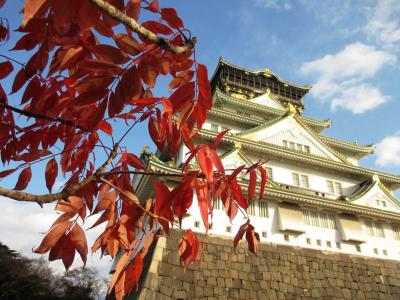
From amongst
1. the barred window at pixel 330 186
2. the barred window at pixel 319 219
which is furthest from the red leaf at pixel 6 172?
the barred window at pixel 330 186

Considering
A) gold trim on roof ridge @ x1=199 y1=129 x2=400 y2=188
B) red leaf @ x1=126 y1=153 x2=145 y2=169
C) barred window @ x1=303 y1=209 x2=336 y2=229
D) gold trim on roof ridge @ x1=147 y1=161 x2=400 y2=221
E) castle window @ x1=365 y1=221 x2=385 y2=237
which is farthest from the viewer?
castle window @ x1=365 y1=221 x2=385 y2=237

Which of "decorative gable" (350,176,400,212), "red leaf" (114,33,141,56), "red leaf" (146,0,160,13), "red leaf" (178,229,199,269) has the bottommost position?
"red leaf" (178,229,199,269)

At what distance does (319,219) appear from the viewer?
13172 mm

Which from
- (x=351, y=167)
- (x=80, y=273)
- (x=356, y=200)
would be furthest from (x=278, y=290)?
(x=80, y=273)

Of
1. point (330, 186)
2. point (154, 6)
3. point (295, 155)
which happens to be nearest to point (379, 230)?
point (330, 186)

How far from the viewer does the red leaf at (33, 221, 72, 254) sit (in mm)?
1374

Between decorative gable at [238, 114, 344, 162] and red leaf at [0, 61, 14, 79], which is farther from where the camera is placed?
decorative gable at [238, 114, 344, 162]

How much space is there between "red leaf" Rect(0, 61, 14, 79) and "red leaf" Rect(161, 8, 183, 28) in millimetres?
997

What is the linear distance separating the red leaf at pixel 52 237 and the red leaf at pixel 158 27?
1.00 metres

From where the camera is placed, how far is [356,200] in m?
14.2

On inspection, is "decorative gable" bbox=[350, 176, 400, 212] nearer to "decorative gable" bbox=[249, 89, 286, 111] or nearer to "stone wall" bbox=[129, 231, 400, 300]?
"stone wall" bbox=[129, 231, 400, 300]

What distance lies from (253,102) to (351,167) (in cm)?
682

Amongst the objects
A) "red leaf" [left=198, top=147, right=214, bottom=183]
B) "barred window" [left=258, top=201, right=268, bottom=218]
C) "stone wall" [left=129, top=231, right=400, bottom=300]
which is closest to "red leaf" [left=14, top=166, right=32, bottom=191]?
"red leaf" [left=198, top=147, right=214, bottom=183]

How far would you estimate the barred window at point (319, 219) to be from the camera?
13.0m
